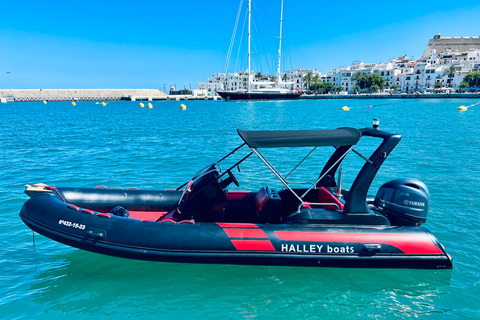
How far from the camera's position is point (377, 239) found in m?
4.82

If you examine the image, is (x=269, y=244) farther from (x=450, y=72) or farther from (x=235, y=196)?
(x=450, y=72)

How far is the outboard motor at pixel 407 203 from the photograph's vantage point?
5.11 meters

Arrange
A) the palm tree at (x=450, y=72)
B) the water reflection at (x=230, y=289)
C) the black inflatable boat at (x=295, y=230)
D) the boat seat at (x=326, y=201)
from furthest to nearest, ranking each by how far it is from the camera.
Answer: the palm tree at (x=450, y=72)
the boat seat at (x=326, y=201)
the black inflatable boat at (x=295, y=230)
the water reflection at (x=230, y=289)

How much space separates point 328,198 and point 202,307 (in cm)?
264

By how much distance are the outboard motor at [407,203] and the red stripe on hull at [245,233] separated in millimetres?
2118

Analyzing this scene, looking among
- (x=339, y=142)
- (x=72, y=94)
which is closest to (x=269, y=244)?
(x=339, y=142)

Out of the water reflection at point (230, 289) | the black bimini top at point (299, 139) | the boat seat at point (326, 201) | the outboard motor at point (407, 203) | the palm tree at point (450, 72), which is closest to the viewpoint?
the water reflection at point (230, 289)

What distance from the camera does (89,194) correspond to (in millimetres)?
6199

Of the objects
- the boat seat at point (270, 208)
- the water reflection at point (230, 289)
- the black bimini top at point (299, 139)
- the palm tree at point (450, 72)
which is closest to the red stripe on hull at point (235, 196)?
the boat seat at point (270, 208)

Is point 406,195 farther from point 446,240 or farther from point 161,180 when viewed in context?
point 161,180

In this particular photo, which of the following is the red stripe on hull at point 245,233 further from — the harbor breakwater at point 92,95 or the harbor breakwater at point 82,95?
the harbor breakwater at point 82,95

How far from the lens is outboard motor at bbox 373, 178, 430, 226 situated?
5113mm

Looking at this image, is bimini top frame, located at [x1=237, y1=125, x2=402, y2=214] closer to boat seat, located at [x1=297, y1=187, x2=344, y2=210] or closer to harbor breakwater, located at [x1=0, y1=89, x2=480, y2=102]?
boat seat, located at [x1=297, y1=187, x2=344, y2=210]

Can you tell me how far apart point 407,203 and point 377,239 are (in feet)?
2.73
